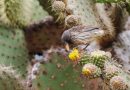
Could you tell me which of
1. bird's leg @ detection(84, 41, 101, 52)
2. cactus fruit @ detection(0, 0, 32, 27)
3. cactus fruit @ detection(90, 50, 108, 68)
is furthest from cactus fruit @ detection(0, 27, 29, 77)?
cactus fruit @ detection(90, 50, 108, 68)

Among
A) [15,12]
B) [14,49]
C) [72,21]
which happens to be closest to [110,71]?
[72,21]

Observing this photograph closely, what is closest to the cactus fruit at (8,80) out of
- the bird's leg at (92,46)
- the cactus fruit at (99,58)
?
the bird's leg at (92,46)

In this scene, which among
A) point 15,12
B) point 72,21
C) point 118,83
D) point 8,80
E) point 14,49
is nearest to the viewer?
point 118,83

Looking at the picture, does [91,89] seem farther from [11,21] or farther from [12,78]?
[11,21]

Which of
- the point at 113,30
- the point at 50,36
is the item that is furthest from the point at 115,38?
the point at 50,36

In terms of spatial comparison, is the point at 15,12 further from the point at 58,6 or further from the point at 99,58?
the point at 99,58

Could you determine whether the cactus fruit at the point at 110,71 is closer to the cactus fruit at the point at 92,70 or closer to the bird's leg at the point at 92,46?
the cactus fruit at the point at 92,70

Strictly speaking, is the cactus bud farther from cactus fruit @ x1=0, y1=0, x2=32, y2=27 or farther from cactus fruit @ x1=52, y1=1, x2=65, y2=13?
cactus fruit @ x1=0, y1=0, x2=32, y2=27

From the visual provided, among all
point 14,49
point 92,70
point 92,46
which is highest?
point 92,70
